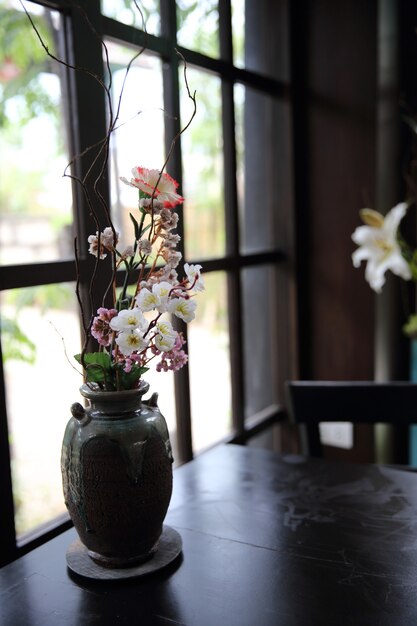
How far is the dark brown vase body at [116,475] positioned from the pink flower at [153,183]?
321 mm

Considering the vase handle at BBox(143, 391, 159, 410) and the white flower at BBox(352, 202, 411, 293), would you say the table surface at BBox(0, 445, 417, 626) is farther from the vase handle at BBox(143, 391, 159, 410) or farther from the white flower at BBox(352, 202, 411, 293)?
the white flower at BBox(352, 202, 411, 293)

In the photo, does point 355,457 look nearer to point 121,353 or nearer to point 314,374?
point 314,374

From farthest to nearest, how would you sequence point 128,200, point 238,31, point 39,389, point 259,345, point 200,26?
point 259,345 < point 238,31 < point 39,389 < point 200,26 < point 128,200

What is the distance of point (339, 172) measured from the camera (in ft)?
7.57

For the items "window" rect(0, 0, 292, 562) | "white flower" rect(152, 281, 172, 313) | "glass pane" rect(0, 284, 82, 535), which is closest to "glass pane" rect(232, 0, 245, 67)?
"window" rect(0, 0, 292, 562)

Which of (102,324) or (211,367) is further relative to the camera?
(211,367)

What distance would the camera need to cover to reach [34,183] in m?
2.43

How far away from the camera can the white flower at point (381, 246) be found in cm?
159

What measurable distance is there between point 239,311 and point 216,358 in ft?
1.19

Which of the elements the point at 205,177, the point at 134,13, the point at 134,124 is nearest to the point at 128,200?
the point at 134,124

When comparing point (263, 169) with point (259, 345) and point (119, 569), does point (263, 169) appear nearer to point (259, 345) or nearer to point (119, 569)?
point (259, 345)

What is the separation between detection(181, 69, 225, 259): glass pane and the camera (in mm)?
2123

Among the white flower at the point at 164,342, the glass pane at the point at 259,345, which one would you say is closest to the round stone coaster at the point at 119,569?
the white flower at the point at 164,342

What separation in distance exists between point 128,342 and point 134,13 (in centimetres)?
106
